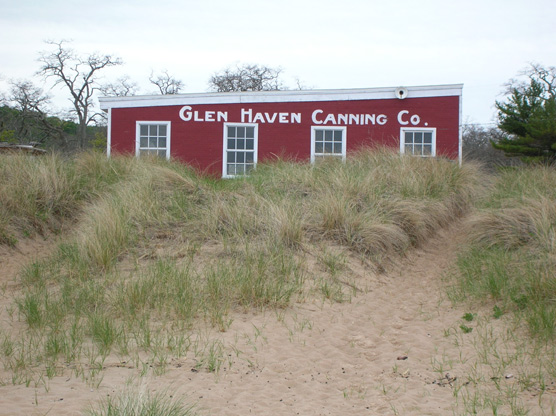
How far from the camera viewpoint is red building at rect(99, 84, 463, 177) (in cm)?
1536

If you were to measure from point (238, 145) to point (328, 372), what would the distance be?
37.9 ft

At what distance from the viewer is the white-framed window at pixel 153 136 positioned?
1599 cm

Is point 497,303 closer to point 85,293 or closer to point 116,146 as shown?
point 85,293

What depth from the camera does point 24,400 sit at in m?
3.85

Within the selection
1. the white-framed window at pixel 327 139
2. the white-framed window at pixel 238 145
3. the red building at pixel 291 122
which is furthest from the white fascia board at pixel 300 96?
the white-framed window at pixel 327 139

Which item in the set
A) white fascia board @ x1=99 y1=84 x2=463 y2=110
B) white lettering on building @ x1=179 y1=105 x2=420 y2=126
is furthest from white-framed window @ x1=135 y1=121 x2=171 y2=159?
white lettering on building @ x1=179 y1=105 x2=420 y2=126

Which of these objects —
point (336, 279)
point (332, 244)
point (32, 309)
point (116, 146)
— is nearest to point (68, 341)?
point (32, 309)

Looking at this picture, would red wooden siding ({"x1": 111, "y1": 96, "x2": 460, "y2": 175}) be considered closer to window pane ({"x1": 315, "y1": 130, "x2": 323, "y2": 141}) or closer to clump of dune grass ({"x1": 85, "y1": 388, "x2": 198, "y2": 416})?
window pane ({"x1": 315, "y1": 130, "x2": 323, "y2": 141})

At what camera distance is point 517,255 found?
7.29 metres

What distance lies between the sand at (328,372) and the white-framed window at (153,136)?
32.2ft

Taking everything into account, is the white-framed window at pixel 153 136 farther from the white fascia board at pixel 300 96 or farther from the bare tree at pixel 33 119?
the bare tree at pixel 33 119

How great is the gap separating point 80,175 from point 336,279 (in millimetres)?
5953

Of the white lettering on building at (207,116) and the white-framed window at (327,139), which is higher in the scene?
the white lettering on building at (207,116)

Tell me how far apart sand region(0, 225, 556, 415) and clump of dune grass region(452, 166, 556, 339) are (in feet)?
1.08
